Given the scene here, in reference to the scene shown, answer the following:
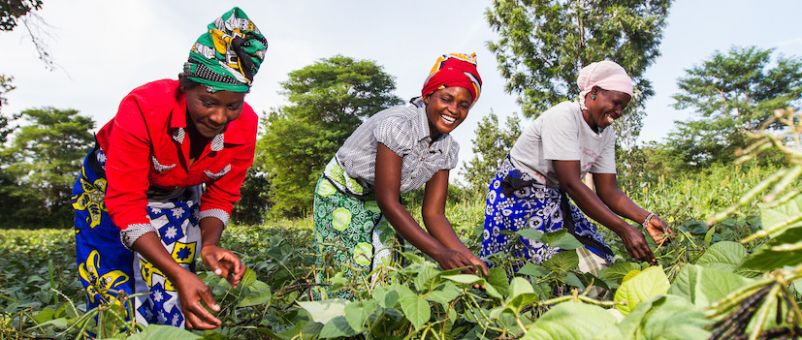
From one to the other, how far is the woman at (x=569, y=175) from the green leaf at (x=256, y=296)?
5.22ft

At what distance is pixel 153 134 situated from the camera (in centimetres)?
196

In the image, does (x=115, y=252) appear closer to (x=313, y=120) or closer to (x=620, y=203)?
(x=620, y=203)

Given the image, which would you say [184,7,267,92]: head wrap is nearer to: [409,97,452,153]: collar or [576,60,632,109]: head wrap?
[409,97,452,153]: collar

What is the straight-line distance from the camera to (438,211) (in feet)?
8.57

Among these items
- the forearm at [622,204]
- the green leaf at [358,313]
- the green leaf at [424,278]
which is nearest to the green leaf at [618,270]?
the green leaf at [424,278]

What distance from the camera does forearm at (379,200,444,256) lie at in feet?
6.87

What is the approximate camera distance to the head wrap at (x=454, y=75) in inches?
95.8

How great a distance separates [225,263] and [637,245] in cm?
165

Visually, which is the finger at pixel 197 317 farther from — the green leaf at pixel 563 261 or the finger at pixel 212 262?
the green leaf at pixel 563 261

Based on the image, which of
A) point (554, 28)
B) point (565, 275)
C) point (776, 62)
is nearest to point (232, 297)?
point (565, 275)

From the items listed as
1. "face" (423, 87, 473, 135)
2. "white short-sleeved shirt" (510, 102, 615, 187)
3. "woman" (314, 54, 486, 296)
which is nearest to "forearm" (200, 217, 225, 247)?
"woman" (314, 54, 486, 296)

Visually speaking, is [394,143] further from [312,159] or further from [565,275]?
[312,159]

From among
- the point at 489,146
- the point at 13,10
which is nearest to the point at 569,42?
the point at 489,146

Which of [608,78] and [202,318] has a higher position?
[608,78]
